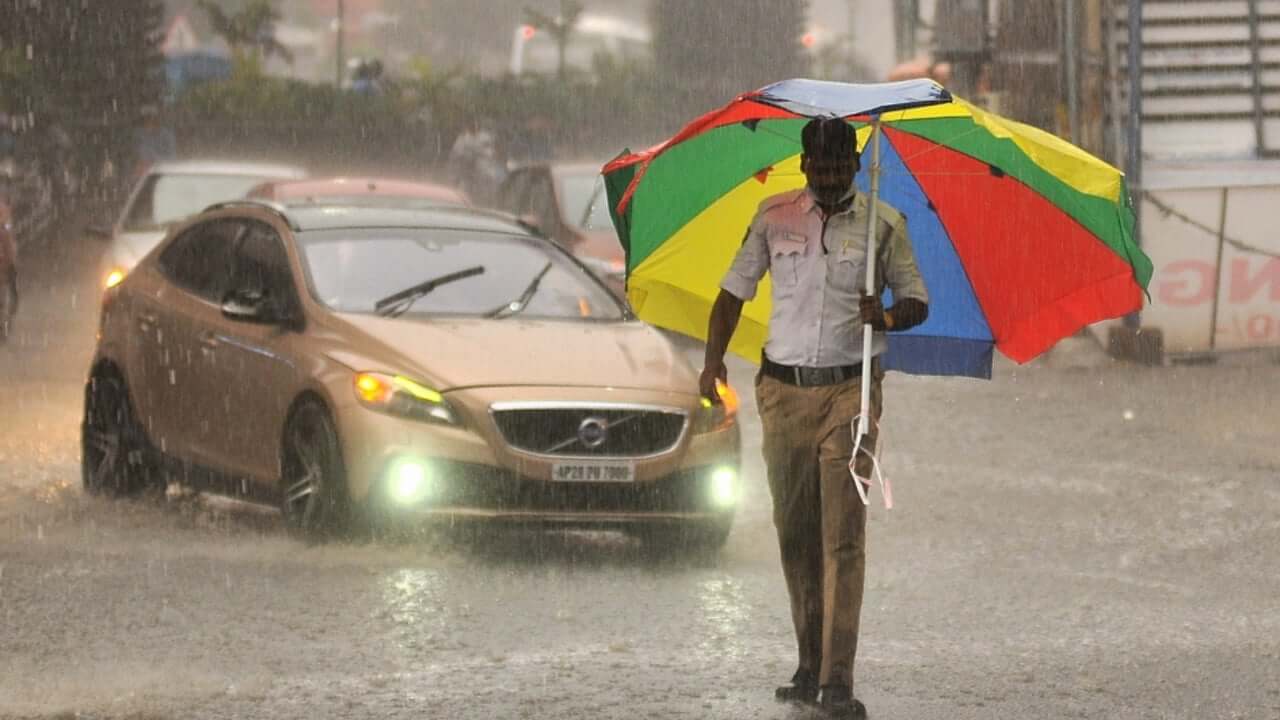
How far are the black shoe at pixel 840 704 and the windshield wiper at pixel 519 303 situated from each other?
4320 millimetres

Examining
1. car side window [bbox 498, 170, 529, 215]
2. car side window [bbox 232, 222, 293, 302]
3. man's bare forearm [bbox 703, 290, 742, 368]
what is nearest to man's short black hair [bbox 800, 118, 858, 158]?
man's bare forearm [bbox 703, 290, 742, 368]

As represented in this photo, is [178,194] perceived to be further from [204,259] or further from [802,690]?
[802,690]

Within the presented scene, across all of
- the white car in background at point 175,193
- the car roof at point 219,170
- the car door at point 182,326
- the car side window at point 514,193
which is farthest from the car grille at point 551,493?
the car side window at point 514,193

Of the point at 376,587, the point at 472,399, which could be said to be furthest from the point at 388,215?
the point at 376,587

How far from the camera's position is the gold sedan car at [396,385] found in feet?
34.0

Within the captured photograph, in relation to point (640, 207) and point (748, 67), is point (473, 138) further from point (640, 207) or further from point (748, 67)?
point (748, 67)

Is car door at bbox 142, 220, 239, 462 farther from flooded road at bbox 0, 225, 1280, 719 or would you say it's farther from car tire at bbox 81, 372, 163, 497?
flooded road at bbox 0, 225, 1280, 719

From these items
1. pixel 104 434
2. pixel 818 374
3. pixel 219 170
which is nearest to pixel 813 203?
pixel 818 374

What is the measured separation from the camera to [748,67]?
90.8 metres

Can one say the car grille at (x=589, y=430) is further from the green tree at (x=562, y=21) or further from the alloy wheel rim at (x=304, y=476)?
the green tree at (x=562, y=21)

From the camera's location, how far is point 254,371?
11305 millimetres

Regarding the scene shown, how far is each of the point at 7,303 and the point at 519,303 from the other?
40.4 feet

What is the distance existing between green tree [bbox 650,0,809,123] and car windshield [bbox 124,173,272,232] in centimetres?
6132

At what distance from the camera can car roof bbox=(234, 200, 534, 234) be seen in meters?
12.1
